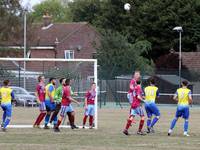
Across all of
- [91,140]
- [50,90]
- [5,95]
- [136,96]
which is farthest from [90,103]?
[91,140]

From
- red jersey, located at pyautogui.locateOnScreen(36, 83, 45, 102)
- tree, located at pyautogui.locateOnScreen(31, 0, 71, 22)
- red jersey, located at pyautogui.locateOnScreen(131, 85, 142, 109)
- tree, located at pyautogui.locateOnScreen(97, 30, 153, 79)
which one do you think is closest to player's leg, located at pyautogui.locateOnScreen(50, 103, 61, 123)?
red jersey, located at pyautogui.locateOnScreen(36, 83, 45, 102)

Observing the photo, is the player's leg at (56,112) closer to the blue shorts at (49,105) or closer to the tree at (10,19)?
the blue shorts at (49,105)

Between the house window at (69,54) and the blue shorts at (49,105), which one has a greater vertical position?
the house window at (69,54)

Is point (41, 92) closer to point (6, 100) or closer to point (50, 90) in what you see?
point (50, 90)

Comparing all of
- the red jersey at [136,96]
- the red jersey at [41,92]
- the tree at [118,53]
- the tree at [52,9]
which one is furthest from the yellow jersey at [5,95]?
the tree at [52,9]

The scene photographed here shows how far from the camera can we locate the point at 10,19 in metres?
65.1

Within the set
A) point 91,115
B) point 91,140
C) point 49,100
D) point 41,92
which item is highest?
point 41,92

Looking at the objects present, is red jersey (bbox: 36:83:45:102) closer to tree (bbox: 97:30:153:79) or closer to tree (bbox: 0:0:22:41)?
tree (bbox: 97:30:153:79)

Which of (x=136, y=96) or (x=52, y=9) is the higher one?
(x=52, y=9)

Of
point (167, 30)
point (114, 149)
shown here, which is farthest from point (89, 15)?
point (114, 149)

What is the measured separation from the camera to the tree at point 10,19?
64312 mm

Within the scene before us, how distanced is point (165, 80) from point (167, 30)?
18.8 meters

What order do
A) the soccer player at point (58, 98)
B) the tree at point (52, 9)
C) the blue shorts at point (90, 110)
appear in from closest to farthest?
the soccer player at point (58, 98) → the blue shorts at point (90, 110) → the tree at point (52, 9)

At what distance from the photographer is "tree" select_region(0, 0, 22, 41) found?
211ft
